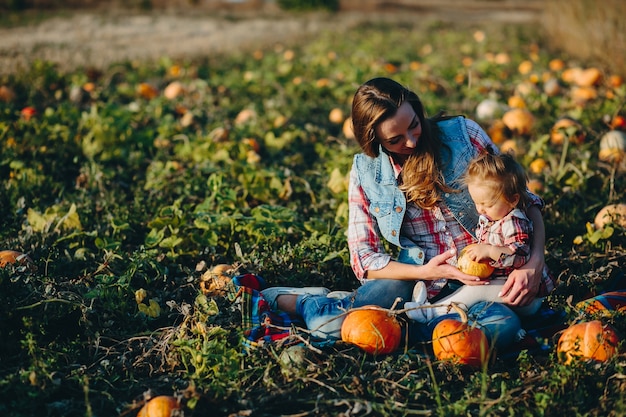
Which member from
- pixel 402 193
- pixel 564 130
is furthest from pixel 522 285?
pixel 564 130

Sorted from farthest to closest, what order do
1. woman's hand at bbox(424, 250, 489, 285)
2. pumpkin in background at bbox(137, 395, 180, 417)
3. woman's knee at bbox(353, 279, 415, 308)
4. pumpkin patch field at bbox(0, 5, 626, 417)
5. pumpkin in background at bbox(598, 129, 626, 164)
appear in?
pumpkin in background at bbox(598, 129, 626, 164), woman's knee at bbox(353, 279, 415, 308), woman's hand at bbox(424, 250, 489, 285), pumpkin patch field at bbox(0, 5, 626, 417), pumpkin in background at bbox(137, 395, 180, 417)

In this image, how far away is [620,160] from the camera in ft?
15.8

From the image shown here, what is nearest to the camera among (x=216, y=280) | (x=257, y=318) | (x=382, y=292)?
(x=257, y=318)

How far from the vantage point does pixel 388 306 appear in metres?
3.31

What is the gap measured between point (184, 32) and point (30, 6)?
4.55 meters

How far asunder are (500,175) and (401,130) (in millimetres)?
539

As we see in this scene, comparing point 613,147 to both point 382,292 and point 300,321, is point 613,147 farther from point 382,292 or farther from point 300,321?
point 300,321

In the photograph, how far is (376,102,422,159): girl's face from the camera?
317 centimetres

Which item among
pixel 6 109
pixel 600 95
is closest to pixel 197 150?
pixel 6 109

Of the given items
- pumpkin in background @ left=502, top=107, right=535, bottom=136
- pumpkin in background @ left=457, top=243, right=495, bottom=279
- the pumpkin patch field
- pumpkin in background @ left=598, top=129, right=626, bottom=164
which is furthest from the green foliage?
pumpkin in background @ left=457, top=243, right=495, bottom=279

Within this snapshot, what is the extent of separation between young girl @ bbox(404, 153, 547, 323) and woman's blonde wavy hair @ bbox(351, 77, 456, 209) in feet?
0.73

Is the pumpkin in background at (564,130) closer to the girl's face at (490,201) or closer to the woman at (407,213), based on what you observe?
the woman at (407,213)

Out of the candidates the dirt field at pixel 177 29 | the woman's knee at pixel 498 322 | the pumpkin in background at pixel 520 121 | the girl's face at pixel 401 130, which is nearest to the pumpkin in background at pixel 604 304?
the woman's knee at pixel 498 322

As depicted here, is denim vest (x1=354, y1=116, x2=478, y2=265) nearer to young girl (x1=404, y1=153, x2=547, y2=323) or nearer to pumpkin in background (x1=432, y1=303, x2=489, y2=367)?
young girl (x1=404, y1=153, x2=547, y2=323)
